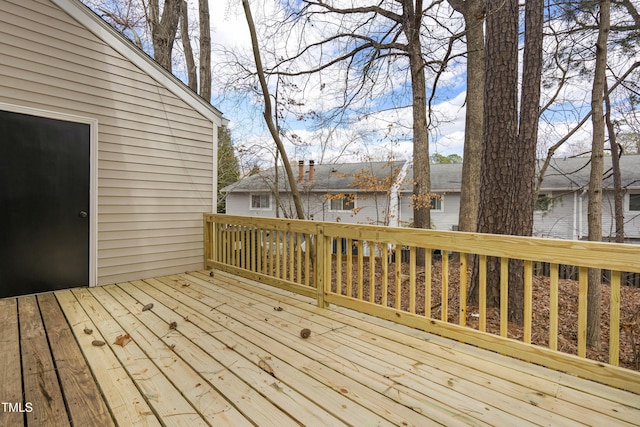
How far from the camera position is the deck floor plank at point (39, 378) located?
62.3 inches

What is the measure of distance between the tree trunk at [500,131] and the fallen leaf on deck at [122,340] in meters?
3.45

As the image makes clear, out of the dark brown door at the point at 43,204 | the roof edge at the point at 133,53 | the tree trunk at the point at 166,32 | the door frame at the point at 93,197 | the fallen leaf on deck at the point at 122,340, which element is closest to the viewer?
the fallen leaf on deck at the point at 122,340

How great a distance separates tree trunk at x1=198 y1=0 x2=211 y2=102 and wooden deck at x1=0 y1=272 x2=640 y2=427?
6445 millimetres

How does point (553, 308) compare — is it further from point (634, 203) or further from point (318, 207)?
point (634, 203)

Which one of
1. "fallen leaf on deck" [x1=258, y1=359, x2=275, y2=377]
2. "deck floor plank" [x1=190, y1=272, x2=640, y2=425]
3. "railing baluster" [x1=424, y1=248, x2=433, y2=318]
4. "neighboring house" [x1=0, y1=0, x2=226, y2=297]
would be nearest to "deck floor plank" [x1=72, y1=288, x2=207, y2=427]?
"fallen leaf on deck" [x1=258, y1=359, x2=275, y2=377]

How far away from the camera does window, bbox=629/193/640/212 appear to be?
1140 centimetres

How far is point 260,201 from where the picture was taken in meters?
15.5

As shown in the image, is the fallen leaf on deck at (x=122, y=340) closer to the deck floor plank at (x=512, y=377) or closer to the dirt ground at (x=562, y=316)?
the deck floor plank at (x=512, y=377)

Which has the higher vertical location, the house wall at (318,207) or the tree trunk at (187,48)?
the tree trunk at (187,48)

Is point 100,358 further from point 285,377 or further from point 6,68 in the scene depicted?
point 6,68

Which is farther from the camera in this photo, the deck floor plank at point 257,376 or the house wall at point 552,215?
the house wall at point 552,215

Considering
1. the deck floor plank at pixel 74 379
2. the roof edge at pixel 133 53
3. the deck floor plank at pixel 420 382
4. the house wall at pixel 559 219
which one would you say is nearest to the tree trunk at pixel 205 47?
the roof edge at pixel 133 53

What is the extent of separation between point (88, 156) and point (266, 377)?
3.55 metres

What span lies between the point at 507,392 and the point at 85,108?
16.1ft
